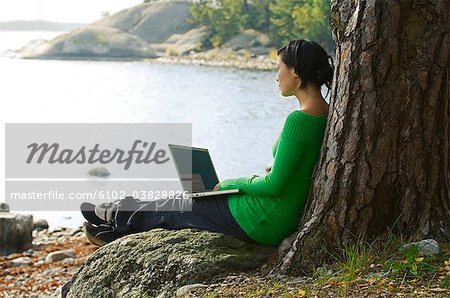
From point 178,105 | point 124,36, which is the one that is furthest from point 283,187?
point 124,36

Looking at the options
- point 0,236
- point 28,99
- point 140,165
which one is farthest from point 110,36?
point 0,236

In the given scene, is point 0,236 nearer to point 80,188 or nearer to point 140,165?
point 80,188

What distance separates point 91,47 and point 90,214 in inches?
3286

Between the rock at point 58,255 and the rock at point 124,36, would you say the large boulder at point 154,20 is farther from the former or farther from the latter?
the rock at point 58,255

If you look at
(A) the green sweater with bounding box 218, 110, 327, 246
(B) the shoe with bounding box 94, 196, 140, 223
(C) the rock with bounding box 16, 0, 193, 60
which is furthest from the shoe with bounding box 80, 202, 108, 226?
(C) the rock with bounding box 16, 0, 193, 60

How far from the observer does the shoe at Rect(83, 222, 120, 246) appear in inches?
206

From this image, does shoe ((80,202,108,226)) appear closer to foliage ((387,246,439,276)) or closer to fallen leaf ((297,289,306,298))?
fallen leaf ((297,289,306,298))

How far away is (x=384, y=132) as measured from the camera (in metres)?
4.29

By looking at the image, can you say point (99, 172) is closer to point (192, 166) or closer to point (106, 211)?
point (106, 211)

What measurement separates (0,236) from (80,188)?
5484mm

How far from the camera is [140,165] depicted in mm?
17078

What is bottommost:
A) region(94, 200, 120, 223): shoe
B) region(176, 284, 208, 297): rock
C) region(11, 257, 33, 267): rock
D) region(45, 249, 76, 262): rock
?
region(11, 257, 33, 267): rock

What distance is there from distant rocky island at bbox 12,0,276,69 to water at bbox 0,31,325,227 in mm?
15122

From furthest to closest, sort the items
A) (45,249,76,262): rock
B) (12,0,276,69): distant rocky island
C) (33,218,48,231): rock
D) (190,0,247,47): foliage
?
1. (190,0,247,47): foliage
2. (12,0,276,69): distant rocky island
3. (33,218,48,231): rock
4. (45,249,76,262): rock
